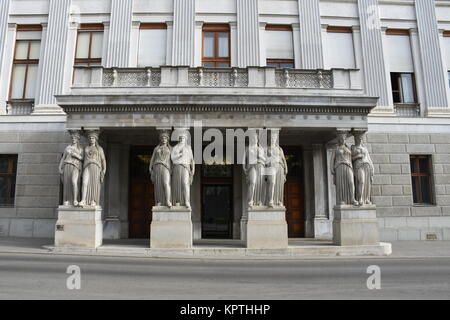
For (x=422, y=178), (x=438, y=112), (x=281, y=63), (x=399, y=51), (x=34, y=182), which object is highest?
(x=399, y=51)

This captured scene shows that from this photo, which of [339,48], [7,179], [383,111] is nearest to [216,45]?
[339,48]

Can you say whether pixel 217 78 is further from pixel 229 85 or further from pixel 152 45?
pixel 152 45

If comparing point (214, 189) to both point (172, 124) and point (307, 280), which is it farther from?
point (307, 280)

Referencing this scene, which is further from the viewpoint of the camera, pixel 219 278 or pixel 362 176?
pixel 362 176

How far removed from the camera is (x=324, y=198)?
18719 millimetres

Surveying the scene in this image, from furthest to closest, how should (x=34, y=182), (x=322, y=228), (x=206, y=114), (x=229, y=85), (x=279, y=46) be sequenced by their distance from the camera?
1. (x=279, y=46)
2. (x=34, y=182)
3. (x=322, y=228)
4. (x=229, y=85)
5. (x=206, y=114)

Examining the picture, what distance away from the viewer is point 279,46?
817 inches

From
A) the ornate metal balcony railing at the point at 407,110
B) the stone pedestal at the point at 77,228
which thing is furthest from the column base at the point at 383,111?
the stone pedestal at the point at 77,228

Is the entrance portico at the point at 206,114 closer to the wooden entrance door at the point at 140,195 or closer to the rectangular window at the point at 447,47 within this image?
the wooden entrance door at the point at 140,195

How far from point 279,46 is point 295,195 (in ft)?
28.4

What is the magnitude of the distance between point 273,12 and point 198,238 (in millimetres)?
13559

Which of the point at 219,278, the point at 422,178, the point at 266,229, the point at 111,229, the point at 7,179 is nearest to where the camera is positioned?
the point at 219,278

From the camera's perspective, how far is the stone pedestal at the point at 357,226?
14.5 m
